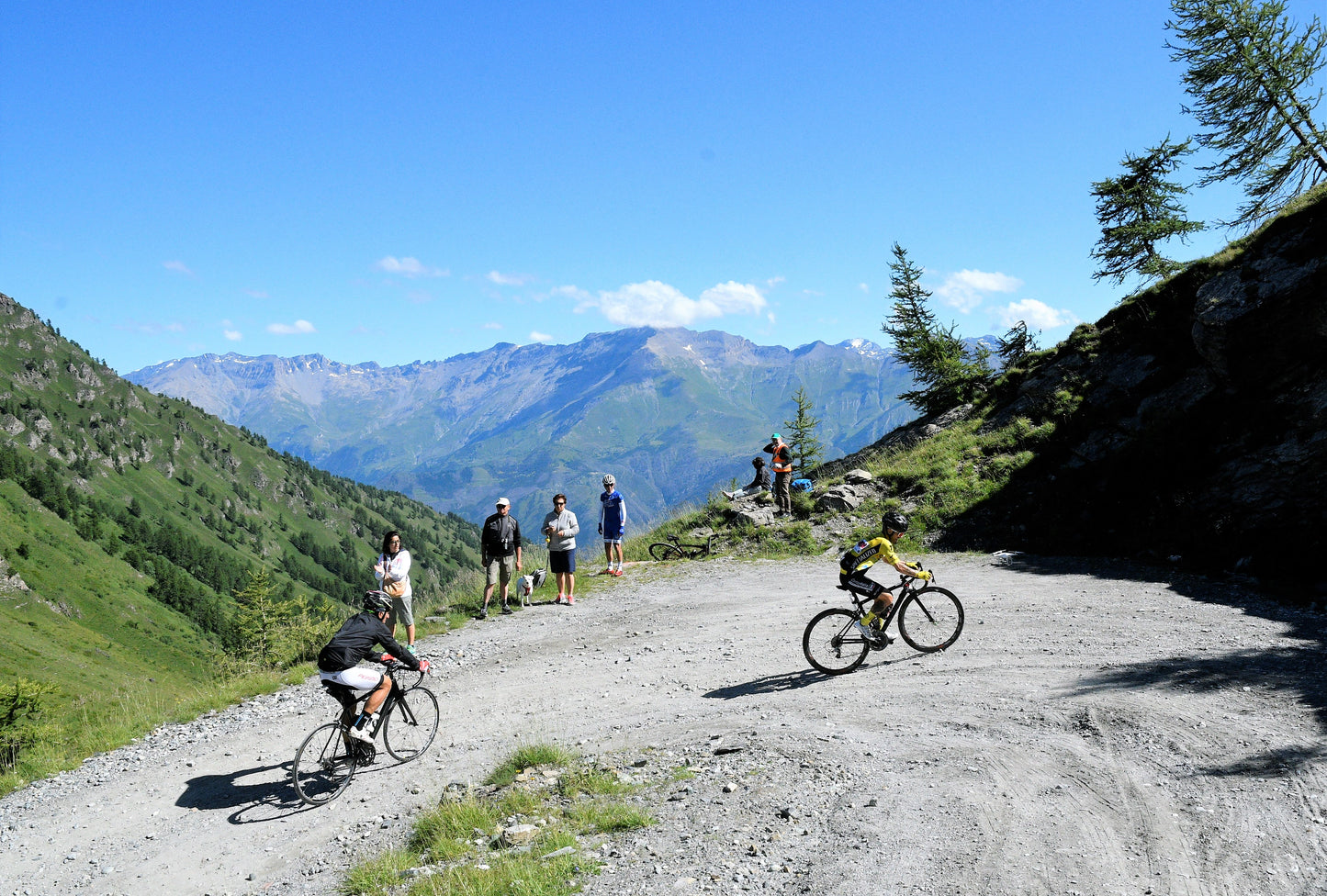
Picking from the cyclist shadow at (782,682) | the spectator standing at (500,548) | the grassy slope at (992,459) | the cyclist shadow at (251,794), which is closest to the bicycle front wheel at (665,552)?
the grassy slope at (992,459)

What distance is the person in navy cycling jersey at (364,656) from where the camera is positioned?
8891 millimetres

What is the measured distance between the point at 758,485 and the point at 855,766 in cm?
1969

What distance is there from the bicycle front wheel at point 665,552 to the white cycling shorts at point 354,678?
1446 cm

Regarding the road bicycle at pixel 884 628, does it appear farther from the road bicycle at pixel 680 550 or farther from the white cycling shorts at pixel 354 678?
the road bicycle at pixel 680 550

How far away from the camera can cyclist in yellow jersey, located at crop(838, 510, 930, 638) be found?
1085 cm

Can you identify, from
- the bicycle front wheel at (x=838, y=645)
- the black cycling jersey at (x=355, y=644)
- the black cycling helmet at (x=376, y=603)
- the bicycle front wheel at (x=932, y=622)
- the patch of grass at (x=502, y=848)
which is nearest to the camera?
the patch of grass at (x=502, y=848)

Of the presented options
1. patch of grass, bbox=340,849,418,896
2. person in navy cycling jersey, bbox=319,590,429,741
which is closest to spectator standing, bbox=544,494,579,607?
person in navy cycling jersey, bbox=319,590,429,741

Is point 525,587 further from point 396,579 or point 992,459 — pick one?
point 992,459

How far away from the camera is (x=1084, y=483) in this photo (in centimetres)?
1958

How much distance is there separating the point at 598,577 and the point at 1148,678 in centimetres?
1458

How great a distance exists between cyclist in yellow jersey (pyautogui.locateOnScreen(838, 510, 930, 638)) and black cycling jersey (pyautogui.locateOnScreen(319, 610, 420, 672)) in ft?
21.0

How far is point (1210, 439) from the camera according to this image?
56.5 ft

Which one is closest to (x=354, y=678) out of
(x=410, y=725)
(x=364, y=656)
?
(x=364, y=656)

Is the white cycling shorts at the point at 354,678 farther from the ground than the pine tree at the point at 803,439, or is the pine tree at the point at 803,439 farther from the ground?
the pine tree at the point at 803,439
